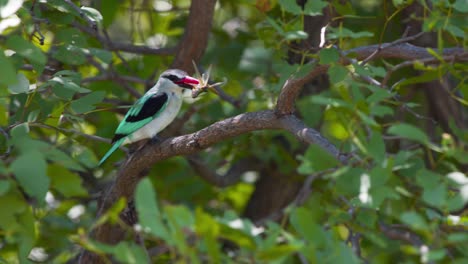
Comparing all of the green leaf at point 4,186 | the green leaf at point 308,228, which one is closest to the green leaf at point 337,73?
the green leaf at point 308,228

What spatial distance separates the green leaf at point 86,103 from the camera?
3.20 m

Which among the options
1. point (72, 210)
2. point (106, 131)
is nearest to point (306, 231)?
point (106, 131)

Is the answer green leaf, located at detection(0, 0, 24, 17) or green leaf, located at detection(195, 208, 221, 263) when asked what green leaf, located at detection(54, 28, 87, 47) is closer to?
green leaf, located at detection(0, 0, 24, 17)

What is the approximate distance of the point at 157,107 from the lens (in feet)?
Answer: 15.2

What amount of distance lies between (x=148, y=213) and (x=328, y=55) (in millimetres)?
1222

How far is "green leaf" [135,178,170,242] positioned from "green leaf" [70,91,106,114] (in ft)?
4.29

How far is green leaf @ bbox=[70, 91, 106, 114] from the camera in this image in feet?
10.5

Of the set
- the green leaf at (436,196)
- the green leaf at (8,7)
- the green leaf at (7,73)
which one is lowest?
the green leaf at (436,196)

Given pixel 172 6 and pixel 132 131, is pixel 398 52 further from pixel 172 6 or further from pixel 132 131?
pixel 172 6

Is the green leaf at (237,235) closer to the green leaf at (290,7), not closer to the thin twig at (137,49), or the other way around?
the green leaf at (290,7)

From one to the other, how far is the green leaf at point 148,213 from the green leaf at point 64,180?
30cm

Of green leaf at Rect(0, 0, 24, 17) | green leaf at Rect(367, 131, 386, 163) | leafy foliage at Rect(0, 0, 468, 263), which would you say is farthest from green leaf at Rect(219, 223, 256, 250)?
green leaf at Rect(0, 0, 24, 17)

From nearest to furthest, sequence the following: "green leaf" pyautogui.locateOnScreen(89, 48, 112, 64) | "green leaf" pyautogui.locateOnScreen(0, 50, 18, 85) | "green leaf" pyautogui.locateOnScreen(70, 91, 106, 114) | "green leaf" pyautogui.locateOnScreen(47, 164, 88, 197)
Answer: "green leaf" pyautogui.locateOnScreen(47, 164, 88, 197) < "green leaf" pyautogui.locateOnScreen(0, 50, 18, 85) < "green leaf" pyautogui.locateOnScreen(70, 91, 106, 114) < "green leaf" pyautogui.locateOnScreen(89, 48, 112, 64)

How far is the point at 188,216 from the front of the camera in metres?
1.94
